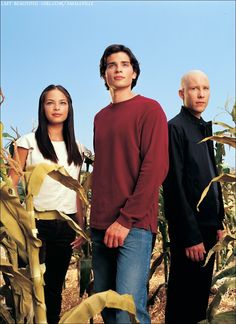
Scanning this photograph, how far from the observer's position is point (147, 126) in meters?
2.13

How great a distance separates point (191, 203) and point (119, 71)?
775 millimetres

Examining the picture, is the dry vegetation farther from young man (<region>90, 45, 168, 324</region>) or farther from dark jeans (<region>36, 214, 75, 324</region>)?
young man (<region>90, 45, 168, 324</region>)

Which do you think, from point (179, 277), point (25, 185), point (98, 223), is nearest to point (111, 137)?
point (98, 223)

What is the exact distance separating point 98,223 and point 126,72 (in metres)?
0.66

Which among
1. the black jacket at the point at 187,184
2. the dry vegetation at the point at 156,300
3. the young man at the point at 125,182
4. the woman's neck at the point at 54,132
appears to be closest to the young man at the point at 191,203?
the black jacket at the point at 187,184

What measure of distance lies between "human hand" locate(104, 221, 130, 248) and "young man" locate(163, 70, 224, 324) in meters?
0.53

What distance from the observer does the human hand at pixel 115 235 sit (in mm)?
2070

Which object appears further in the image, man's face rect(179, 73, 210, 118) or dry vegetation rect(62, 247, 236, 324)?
dry vegetation rect(62, 247, 236, 324)

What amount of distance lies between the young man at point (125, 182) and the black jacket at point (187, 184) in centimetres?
36

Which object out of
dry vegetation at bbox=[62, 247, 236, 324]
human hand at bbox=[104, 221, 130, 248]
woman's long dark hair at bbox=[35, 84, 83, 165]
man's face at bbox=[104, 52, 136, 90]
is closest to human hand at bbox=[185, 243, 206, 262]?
human hand at bbox=[104, 221, 130, 248]

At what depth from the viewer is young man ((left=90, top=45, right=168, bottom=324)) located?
82.5 inches

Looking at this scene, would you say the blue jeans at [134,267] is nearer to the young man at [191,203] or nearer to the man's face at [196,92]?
the young man at [191,203]

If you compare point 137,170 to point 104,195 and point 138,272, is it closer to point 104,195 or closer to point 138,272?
point 104,195

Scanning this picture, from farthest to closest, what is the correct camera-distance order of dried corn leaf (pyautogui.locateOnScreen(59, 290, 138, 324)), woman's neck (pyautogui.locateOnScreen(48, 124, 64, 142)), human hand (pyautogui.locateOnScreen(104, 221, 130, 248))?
woman's neck (pyautogui.locateOnScreen(48, 124, 64, 142)) → human hand (pyautogui.locateOnScreen(104, 221, 130, 248)) → dried corn leaf (pyautogui.locateOnScreen(59, 290, 138, 324))
